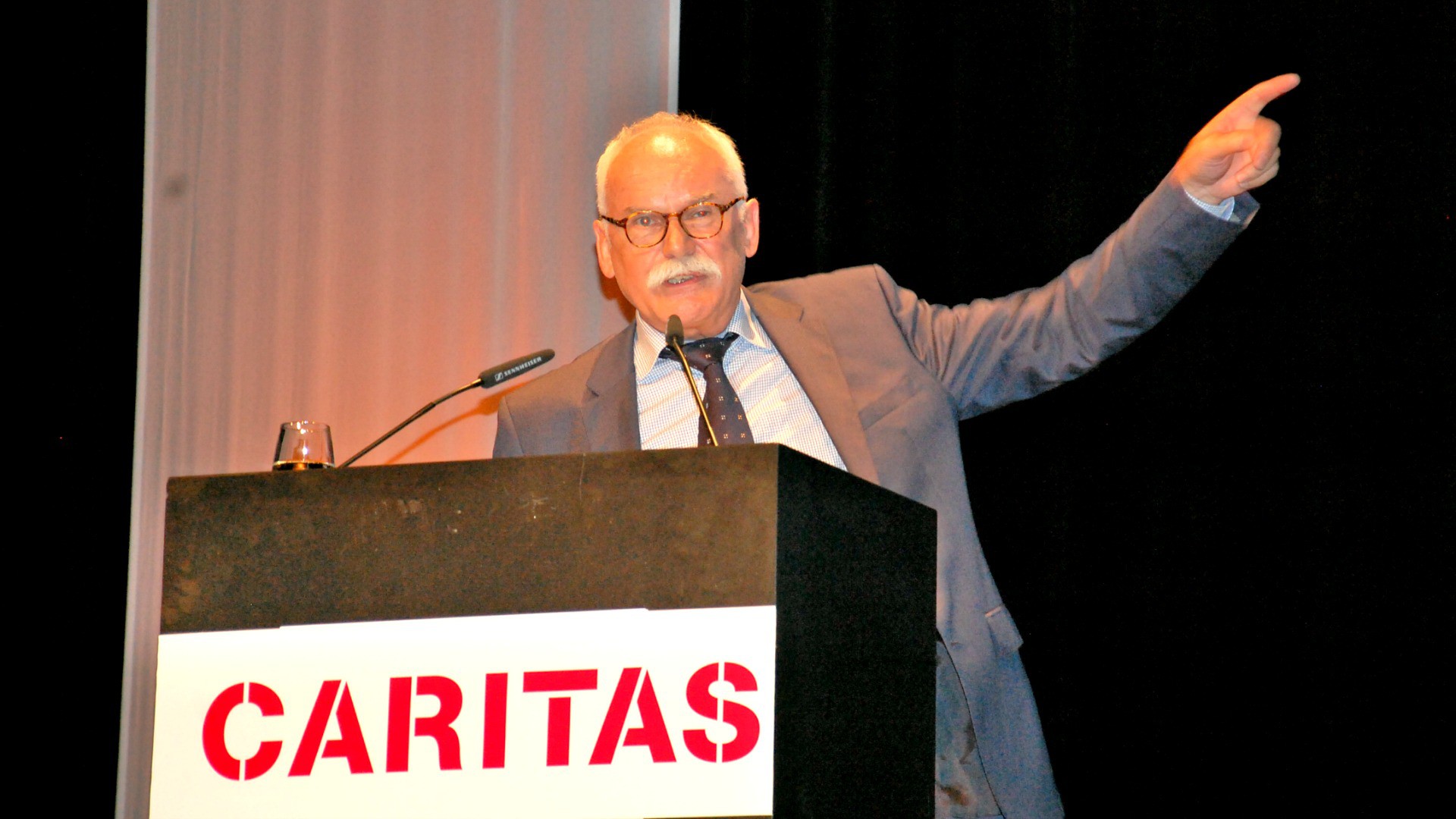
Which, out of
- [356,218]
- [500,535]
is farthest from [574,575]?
Result: [356,218]

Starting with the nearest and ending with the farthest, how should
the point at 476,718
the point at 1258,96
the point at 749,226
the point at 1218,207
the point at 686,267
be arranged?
the point at 476,718 → the point at 1258,96 → the point at 1218,207 → the point at 686,267 → the point at 749,226

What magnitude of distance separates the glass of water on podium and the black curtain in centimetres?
170

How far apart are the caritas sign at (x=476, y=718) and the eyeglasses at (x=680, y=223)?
1.21m

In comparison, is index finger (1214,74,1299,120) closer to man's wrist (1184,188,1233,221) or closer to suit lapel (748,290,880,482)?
man's wrist (1184,188,1233,221)

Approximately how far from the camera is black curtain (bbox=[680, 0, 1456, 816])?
281 centimetres

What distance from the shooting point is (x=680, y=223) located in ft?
8.30

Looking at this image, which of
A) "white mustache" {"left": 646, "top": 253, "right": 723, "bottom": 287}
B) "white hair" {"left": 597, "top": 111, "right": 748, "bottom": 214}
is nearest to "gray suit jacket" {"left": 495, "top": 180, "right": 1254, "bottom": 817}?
"white mustache" {"left": 646, "top": 253, "right": 723, "bottom": 287}

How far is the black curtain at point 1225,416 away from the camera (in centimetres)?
281

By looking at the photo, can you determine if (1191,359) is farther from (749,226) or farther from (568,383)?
(568,383)

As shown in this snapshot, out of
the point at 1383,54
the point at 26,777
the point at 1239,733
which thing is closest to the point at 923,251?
the point at 1383,54

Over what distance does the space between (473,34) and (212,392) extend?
1.21m

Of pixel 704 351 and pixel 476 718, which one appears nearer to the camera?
pixel 476 718

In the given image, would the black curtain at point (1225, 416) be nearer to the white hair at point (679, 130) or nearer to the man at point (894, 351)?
the man at point (894, 351)

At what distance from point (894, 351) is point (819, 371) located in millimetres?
157
